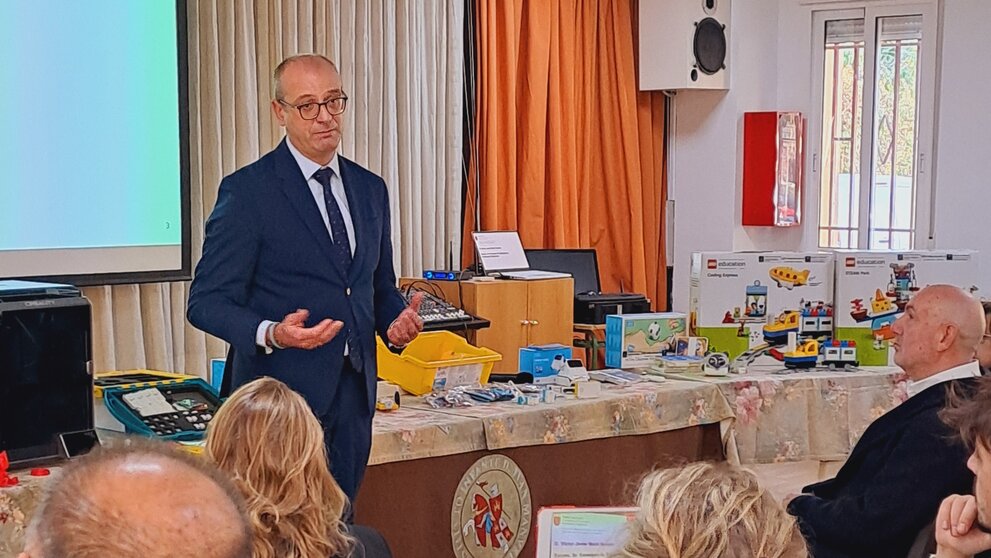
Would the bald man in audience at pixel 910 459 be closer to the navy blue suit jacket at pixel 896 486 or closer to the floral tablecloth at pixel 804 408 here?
the navy blue suit jacket at pixel 896 486

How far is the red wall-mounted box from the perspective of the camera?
6609 mm

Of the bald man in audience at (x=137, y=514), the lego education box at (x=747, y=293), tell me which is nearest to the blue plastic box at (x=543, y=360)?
the lego education box at (x=747, y=293)

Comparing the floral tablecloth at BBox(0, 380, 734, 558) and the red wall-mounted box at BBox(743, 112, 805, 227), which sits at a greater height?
the red wall-mounted box at BBox(743, 112, 805, 227)

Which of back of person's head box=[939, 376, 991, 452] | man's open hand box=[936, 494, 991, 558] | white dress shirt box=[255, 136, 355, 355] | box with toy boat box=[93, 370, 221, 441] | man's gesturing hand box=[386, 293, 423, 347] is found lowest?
man's open hand box=[936, 494, 991, 558]

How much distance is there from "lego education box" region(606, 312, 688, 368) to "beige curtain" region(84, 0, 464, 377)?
154 centimetres

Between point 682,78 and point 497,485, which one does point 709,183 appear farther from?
point 497,485

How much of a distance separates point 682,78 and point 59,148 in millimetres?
3635

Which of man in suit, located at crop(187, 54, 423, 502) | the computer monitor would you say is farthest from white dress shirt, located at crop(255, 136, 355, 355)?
the computer monitor

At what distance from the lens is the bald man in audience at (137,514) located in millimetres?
811

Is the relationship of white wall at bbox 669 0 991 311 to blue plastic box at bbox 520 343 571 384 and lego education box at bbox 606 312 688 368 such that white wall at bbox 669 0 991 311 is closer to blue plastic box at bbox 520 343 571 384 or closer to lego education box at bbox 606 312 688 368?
lego education box at bbox 606 312 688 368

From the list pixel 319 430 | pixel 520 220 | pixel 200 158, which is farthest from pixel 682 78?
pixel 319 430

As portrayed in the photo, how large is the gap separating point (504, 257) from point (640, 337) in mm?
1187

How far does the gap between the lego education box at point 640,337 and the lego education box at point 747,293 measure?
13 centimetres

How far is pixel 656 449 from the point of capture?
384 cm
